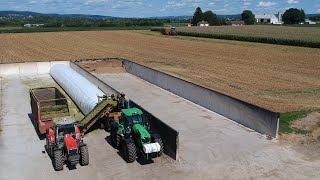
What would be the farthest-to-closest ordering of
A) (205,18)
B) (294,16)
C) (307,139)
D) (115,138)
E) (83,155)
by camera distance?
(294,16), (205,18), (307,139), (115,138), (83,155)

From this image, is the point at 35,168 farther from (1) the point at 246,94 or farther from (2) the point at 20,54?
(2) the point at 20,54

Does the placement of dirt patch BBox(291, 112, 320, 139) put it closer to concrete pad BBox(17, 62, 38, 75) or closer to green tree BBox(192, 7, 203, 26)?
concrete pad BBox(17, 62, 38, 75)

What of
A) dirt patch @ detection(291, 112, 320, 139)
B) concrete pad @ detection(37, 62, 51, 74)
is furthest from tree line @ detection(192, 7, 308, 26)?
dirt patch @ detection(291, 112, 320, 139)

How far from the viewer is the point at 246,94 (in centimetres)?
2220

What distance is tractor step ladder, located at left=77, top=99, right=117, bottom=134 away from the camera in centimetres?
1495

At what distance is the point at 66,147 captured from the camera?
1179cm

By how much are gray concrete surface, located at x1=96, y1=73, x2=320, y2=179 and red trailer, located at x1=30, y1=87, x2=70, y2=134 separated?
15.2ft

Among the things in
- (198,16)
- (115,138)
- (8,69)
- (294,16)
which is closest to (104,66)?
(8,69)

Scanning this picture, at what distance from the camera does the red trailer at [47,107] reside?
15.1m

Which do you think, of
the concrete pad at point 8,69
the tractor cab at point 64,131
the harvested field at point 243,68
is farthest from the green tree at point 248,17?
the tractor cab at point 64,131

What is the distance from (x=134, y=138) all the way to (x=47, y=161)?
3.01 metres

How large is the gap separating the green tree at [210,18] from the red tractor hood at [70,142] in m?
135

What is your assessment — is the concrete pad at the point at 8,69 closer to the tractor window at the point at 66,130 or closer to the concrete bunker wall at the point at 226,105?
the concrete bunker wall at the point at 226,105

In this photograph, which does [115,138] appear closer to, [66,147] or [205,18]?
[66,147]
